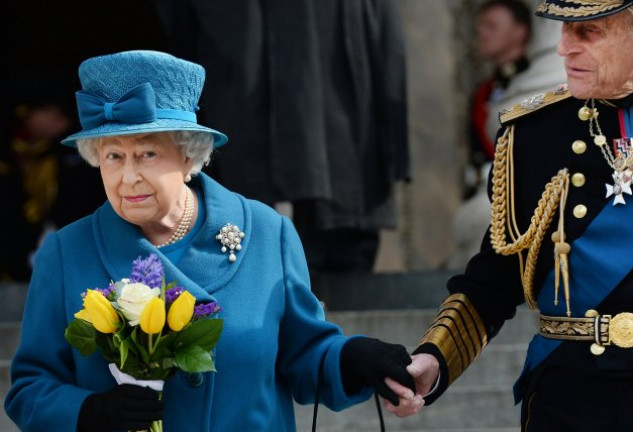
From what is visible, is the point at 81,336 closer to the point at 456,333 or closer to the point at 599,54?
the point at 456,333

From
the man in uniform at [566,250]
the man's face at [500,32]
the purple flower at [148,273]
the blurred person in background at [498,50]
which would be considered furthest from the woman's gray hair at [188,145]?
the man's face at [500,32]

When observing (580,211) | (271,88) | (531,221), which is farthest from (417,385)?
(271,88)

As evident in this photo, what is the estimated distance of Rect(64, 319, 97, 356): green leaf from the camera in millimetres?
5125

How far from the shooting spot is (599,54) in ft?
17.2

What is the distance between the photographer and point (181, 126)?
5293mm

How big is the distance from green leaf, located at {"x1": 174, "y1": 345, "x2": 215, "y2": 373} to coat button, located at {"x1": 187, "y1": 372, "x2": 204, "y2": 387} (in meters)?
0.13

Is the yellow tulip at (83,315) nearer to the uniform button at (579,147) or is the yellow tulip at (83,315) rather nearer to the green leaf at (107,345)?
the green leaf at (107,345)

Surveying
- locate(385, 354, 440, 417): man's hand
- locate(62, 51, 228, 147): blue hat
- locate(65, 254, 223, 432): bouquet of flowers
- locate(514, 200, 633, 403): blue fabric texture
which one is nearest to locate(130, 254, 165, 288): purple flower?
locate(65, 254, 223, 432): bouquet of flowers

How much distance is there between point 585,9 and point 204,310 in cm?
124

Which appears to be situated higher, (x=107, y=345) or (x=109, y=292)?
(x=109, y=292)

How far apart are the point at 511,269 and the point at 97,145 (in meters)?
1.17

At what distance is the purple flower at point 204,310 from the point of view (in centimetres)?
516

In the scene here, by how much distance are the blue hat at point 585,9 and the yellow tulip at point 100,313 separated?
137 cm

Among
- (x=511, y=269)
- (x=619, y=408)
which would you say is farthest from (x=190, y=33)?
(x=619, y=408)
